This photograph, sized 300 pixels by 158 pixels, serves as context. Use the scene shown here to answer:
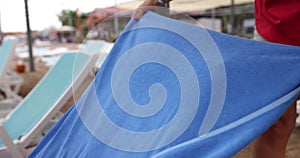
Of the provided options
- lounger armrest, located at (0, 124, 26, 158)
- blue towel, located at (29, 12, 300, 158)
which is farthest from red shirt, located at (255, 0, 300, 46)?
lounger armrest, located at (0, 124, 26, 158)

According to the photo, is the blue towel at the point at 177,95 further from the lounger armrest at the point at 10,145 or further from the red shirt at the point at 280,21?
the lounger armrest at the point at 10,145

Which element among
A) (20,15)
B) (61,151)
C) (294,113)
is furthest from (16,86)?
(294,113)

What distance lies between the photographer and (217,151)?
885mm

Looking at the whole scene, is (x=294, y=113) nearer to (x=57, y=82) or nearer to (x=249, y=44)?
(x=249, y=44)

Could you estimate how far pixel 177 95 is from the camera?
1062 mm

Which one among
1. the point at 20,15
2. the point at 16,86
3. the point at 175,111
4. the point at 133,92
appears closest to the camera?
the point at 175,111

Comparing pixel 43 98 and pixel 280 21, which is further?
pixel 43 98

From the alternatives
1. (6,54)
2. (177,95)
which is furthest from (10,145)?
(6,54)

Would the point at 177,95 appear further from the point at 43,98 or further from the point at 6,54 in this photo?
the point at 6,54

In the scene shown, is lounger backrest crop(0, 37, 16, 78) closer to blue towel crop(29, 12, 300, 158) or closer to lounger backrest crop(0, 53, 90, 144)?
lounger backrest crop(0, 53, 90, 144)

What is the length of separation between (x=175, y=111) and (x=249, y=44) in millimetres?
295

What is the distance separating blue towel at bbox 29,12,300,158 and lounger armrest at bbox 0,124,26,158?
40 centimetres

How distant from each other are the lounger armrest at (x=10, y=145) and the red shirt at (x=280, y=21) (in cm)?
130

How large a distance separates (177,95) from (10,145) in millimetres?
1080
